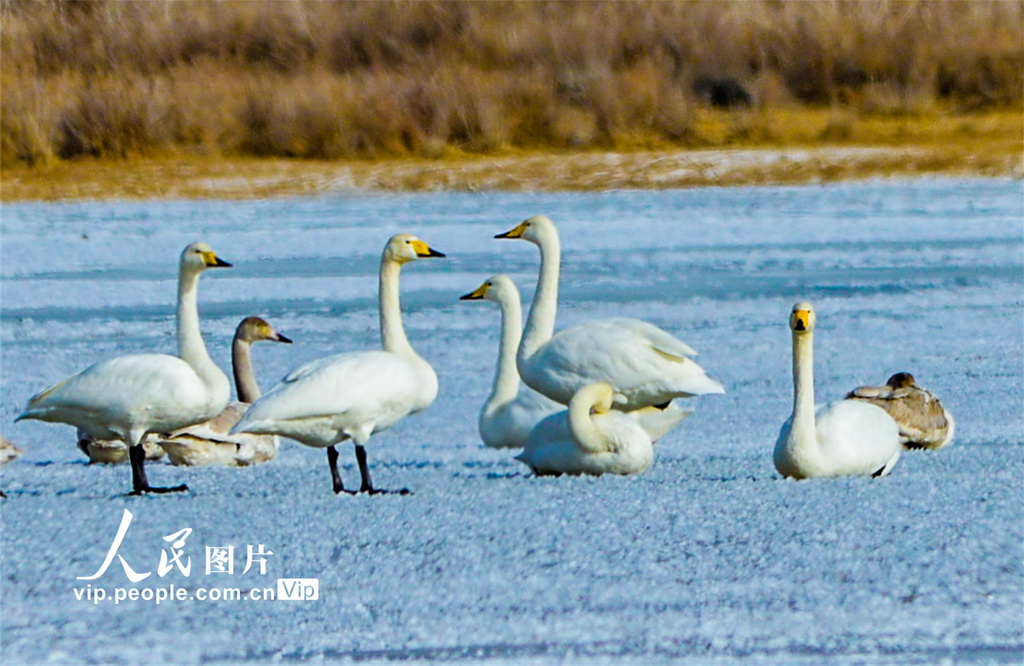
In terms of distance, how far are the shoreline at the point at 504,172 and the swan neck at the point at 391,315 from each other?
9147 millimetres

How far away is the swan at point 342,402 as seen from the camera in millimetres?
4977

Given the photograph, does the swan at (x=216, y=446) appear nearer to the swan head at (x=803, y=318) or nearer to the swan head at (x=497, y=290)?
the swan head at (x=497, y=290)

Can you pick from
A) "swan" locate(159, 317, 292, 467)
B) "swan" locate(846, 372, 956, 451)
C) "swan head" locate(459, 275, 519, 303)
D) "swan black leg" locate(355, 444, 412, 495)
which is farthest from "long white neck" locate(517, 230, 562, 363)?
"swan" locate(846, 372, 956, 451)

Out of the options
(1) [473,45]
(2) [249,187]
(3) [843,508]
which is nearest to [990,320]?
(3) [843,508]

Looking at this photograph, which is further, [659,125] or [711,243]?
[659,125]

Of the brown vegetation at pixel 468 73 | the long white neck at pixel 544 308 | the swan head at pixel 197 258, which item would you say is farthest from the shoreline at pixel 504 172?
the swan head at pixel 197 258

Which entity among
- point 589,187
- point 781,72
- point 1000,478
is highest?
point 781,72

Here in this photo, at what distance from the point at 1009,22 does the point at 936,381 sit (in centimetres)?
1313

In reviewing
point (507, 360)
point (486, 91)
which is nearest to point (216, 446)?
point (507, 360)

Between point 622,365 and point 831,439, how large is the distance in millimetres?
870

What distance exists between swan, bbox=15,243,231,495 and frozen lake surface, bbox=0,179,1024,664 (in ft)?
0.67

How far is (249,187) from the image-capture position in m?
15.3

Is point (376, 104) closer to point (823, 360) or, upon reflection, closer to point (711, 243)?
point (711, 243)

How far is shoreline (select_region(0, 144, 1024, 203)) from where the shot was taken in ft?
49.6
